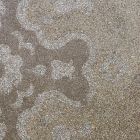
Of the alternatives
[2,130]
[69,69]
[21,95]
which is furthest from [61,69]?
[2,130]

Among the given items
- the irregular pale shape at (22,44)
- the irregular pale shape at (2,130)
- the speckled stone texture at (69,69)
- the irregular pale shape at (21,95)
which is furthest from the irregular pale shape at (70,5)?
the irregular pale shape at (2,130)

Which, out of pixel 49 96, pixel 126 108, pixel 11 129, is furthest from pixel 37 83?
pixel 126 108

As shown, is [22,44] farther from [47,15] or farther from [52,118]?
[52,118]

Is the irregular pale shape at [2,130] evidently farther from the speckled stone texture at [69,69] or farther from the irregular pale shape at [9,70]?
the irregular pale shape at [9,70]

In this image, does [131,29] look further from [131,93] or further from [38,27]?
[38,27]

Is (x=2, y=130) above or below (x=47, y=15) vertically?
below

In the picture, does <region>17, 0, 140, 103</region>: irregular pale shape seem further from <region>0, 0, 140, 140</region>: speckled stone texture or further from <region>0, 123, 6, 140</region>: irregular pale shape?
<region>0, 123, 6, 140</region>: irregular pale shape
